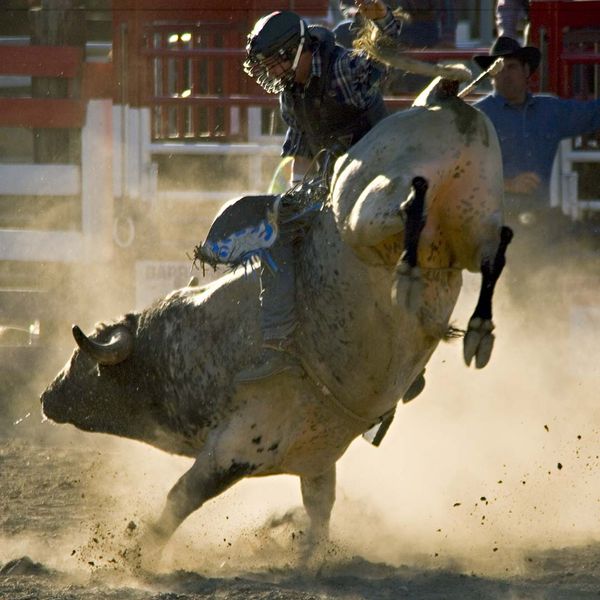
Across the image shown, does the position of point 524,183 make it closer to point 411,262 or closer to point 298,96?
point 298,96

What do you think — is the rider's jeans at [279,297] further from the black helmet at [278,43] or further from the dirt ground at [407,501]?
the dirt ground at [407,501]

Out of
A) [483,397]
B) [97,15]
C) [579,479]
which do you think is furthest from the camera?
[97,15]

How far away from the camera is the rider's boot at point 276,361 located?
5.11 metres

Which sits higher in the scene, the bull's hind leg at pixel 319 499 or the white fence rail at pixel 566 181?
the white fence rail at pixel 566 181

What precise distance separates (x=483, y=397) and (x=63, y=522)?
92.1 inches

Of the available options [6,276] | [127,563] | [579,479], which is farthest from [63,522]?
[6,276]

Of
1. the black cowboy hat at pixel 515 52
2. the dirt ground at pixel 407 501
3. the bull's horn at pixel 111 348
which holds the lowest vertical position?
the dirt ground at pixel 407 501

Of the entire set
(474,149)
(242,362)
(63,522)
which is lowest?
(63,522)

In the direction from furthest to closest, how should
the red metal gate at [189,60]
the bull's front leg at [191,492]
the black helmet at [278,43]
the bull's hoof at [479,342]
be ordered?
1. the red metal gate at [189,60]
2. the bull's front leg at [191,492]
3. the black helmet at [278,43]
4. the bull's hoof at [479,342]

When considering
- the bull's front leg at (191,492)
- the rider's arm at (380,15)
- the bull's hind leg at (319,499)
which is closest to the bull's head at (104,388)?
the bull's front leg at (191,492)

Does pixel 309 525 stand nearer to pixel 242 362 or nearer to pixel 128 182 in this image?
pixel 242 362

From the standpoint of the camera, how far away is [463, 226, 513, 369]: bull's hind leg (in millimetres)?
4406

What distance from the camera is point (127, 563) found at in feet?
17.5

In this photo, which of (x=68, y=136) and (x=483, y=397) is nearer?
(x=483, y=397)
